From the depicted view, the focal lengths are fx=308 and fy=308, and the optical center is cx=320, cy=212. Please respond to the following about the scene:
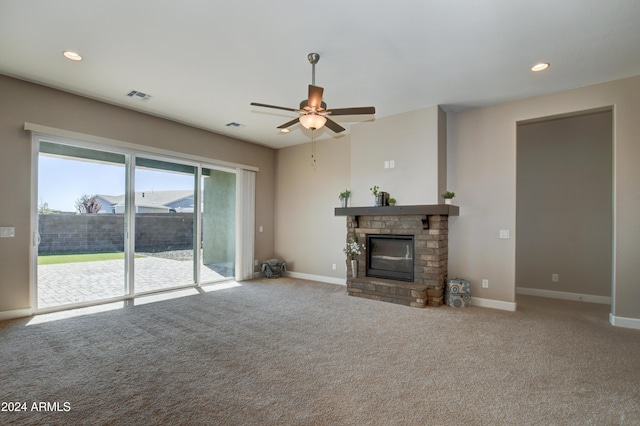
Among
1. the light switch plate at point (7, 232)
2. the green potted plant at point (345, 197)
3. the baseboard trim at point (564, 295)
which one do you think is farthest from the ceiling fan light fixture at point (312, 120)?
the baseboard trim at point (564, 295)

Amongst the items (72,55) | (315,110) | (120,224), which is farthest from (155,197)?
(315,110)

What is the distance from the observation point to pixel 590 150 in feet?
16.3

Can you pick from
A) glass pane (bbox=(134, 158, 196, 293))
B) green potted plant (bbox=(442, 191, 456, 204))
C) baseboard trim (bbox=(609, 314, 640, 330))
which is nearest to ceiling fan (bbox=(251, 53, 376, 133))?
green potted plant (bbox=(442, 191, 456, 204))

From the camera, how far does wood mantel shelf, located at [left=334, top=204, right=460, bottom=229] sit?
444cm

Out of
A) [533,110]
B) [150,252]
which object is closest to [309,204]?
[150,252]

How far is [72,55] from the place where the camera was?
3.34m

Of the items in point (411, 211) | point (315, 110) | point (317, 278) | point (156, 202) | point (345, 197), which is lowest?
point (317, 278)

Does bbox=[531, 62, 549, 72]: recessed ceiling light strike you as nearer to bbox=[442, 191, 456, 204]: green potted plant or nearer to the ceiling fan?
bbox=[442, 191, 456, 204]: green potted plant

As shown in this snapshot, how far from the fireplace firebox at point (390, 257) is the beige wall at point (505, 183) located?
0.67 meters

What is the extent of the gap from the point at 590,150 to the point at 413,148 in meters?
2.90

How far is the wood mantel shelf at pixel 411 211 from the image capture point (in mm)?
4441

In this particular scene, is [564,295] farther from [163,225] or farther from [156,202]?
[156,202]

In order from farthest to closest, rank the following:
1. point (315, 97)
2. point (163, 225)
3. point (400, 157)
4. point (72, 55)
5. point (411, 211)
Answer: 1. point (163, 225)
2. point (400, 157)
3. point (411, 211)
4. point (72, 55)
5. point (315, 97)

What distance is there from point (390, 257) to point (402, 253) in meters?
0.22
